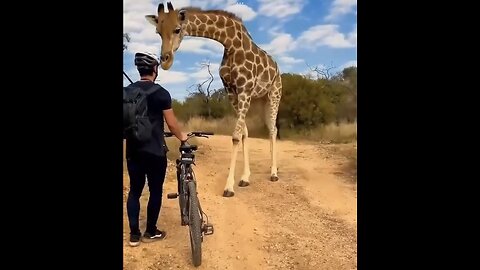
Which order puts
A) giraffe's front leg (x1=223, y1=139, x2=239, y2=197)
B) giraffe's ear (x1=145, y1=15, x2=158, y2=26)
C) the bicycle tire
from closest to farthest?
the bicycle tire, giraffe's ear (x1=145, y1=15, x2=158, y2=26), giraffe's front leg (x1=223, y1=139, x2=239, y2=197)

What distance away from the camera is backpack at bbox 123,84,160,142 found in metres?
1.58

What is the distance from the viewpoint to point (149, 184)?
5.45ft

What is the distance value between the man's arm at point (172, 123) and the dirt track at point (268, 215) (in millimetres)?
125

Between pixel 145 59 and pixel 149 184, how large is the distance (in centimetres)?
41

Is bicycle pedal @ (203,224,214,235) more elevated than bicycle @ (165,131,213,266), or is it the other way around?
bicycle @ (165,131,213,266)

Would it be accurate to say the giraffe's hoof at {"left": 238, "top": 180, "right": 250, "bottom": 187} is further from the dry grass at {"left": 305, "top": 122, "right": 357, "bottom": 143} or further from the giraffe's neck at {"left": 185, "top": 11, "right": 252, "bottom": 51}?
the giraffe's neck at {"left": 185, "top": 11, "right": 252, "bottom": 51}

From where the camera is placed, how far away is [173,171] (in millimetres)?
1696

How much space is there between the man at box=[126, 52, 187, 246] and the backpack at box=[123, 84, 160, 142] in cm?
1

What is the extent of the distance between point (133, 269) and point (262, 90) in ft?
2.70

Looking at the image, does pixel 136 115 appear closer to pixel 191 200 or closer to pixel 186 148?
pixel 186 148

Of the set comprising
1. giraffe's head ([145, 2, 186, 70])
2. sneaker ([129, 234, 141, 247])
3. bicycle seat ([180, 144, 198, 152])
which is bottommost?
sneaker ([129, 234, 141, 247])

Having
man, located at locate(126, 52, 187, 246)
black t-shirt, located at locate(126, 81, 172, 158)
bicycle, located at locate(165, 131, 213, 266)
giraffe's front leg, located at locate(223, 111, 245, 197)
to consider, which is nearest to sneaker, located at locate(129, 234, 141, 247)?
man, located at locate(126, 52, 187, 246)

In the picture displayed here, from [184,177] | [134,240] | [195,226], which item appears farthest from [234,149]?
[134,240]
